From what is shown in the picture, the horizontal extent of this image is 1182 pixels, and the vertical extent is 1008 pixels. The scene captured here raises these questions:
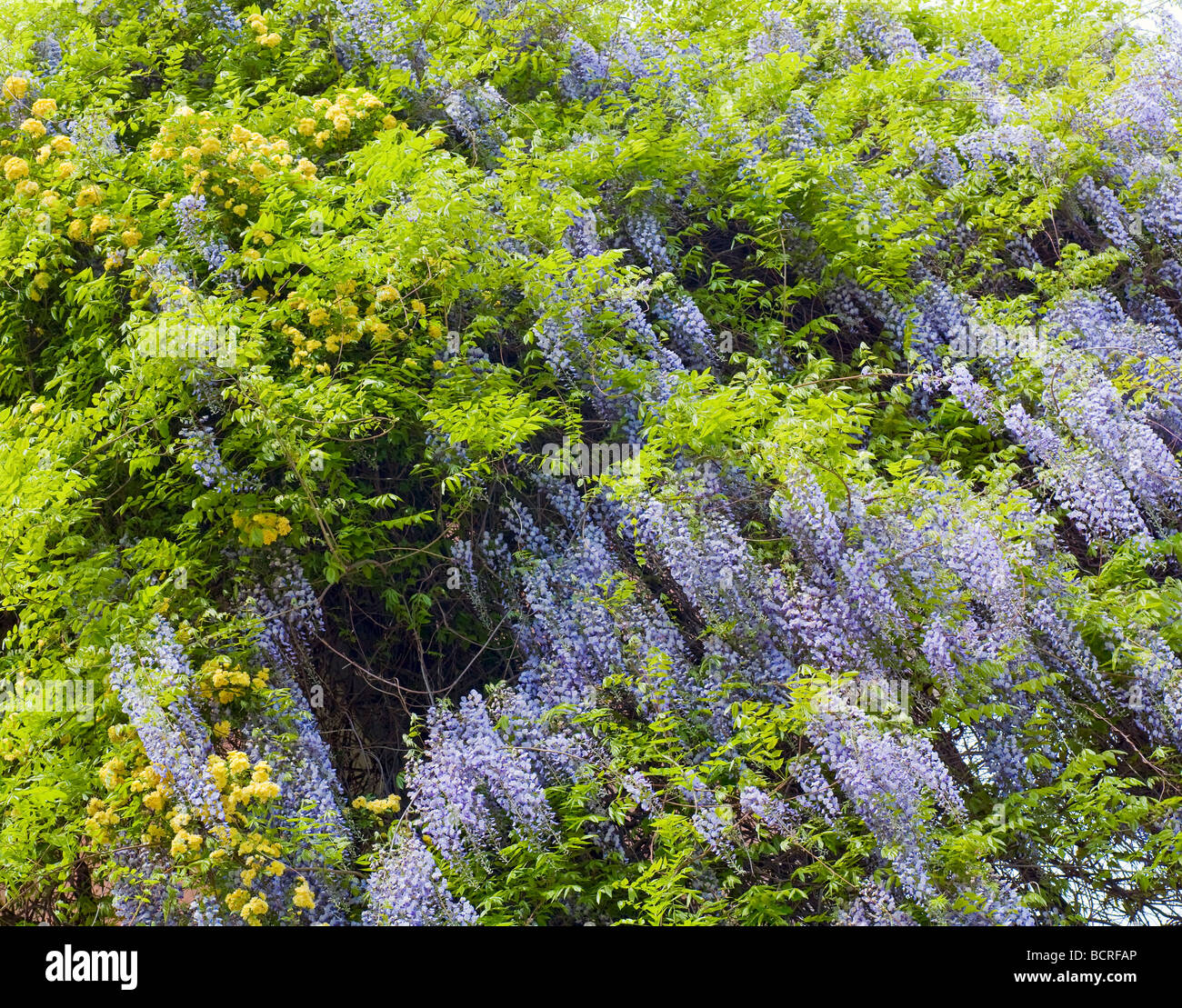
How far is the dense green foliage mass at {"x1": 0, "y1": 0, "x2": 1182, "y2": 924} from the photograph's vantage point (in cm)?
363

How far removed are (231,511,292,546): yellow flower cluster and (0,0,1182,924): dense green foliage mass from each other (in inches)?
0.6

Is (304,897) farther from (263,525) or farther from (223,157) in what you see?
(223,157)

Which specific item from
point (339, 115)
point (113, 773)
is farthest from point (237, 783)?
point (339, 115)

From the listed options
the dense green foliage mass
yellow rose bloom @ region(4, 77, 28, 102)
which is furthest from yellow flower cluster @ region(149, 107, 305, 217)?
yellow rose bloom @ region(4, 77, 28, 102)

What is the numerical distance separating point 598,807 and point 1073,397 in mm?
2659

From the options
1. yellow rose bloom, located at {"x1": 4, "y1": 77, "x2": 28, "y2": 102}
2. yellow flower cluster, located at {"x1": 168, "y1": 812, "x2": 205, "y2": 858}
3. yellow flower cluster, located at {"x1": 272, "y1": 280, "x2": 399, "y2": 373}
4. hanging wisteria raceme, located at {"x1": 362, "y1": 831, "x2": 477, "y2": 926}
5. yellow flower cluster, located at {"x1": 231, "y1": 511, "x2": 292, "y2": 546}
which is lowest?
hanging wisteria raceme, located at {"x1": 362, "y1": 831, "x2": 477, "y2": 926}

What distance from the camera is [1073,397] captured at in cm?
474

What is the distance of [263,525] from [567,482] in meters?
1.19

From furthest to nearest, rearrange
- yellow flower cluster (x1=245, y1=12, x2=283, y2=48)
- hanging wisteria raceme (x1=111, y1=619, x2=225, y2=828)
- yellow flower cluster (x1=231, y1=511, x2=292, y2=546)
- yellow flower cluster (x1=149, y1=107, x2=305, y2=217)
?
yellow flower cluster (x1=245, y1=12, x2=283, y2=48), yellow flower cluster (x1=149, y1=107, x2=305, y2=217), yellow flower cluster (x1=231, y1=511, x2=292, y2=546), hanging wisteria raceme (x1=111, y1=619, x2=225, y2=828)

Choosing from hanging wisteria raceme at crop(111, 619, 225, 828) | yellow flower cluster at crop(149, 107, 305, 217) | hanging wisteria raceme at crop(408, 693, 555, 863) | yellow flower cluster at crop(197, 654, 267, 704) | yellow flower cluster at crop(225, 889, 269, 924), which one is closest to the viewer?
yellow flower cluster at crop(225, 889, 269, 924)

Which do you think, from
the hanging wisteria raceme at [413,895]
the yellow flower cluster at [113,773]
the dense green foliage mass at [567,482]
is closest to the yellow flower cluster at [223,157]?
the dense green foliage mass at [567,482]

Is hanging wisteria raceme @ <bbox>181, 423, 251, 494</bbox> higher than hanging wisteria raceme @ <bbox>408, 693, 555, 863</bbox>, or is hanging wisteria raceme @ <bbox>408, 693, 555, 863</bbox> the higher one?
hanging wisteria raceme @ <bbox>181, 423, 251, 494</bbox>

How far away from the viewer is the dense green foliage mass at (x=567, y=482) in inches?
143

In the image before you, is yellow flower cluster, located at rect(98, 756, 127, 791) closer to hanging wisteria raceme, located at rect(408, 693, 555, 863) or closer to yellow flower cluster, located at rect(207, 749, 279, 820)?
yellow flower cluster, located at rect(207, 749, 279, 820)
